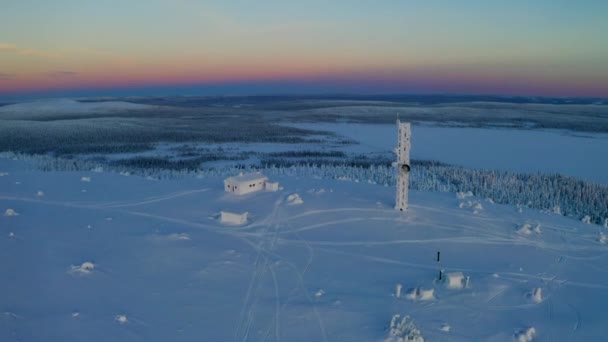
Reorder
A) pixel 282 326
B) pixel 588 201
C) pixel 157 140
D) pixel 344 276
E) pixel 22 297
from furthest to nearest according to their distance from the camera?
pixel 157 140 → pixel 588 201 → pixel 344 276 → pixel 22 297 → pixel 282 326

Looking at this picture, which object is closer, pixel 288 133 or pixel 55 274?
pixel 55 274

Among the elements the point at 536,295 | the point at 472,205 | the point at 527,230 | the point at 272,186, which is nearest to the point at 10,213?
the point at 272,186

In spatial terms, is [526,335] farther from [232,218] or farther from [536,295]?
[232,218]

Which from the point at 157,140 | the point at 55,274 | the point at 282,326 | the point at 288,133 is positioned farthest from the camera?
the point at 288,133

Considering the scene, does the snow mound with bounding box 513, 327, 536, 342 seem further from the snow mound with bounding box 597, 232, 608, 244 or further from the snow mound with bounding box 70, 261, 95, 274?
the snow mound with bounding box 70, 261, 95, 274

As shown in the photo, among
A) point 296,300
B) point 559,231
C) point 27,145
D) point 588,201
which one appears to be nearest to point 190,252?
point 296,300

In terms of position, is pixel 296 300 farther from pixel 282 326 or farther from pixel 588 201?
pixel 588 201

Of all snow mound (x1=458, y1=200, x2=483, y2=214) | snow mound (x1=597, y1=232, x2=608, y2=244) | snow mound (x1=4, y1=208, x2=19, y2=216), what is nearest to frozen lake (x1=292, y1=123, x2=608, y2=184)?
snow mound (x1=458, y1=200, x2=483, y2=214)
